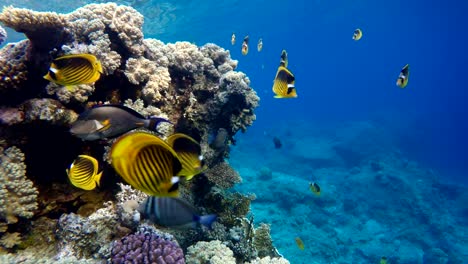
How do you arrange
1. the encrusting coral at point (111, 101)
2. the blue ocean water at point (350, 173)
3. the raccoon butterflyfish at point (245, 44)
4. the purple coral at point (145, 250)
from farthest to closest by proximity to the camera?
the blue ocean water at point (350, 173) < the raccoon butterflyfish at point (245, 44) < the encrusting coral at point (111, 101) < the purple coral at point (145, 250)

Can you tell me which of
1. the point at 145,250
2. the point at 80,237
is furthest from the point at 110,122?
the point at 80,237

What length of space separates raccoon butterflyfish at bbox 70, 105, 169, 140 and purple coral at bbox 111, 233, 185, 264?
5.04ft

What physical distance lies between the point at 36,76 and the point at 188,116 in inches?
100

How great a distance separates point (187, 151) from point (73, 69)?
1.50 m

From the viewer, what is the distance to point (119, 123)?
2.45m

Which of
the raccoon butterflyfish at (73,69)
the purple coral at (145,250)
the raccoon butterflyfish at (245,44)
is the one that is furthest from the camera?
the raccoon butterflyfish at (245,44)

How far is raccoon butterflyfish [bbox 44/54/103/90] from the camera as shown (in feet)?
9.53

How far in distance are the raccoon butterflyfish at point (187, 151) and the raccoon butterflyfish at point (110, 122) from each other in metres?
0.20

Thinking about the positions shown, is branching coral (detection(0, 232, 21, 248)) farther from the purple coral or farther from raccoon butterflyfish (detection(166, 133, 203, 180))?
raccoon butterflyfish (detection(166, 133, 203, 180))

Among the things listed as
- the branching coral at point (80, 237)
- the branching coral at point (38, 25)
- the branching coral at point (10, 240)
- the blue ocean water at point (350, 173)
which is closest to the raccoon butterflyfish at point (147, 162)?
the branching coral at point (80, 237)

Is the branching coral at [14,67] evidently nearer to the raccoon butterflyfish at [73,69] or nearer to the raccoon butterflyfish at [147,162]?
the raccoon butterflyfish at [73,69]

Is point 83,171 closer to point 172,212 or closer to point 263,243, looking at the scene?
point 172,212

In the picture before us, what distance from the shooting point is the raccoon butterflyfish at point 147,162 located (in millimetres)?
1392

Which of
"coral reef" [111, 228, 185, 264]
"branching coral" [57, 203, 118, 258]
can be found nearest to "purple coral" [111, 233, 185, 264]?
"coral reef" [111, 228, 185, 264]
